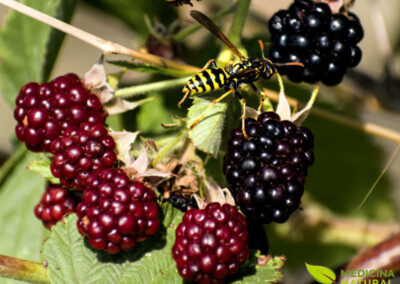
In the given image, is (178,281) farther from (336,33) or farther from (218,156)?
(336,33)

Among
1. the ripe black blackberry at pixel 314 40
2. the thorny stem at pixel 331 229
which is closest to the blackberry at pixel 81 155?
the ripe black blackberry at pixel 314 40

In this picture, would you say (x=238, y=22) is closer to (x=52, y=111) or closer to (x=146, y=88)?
(x=146, y=88)

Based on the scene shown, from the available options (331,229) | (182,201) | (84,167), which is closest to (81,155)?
(84,167)

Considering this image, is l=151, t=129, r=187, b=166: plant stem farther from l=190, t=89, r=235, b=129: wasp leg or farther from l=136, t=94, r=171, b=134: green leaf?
l=136, t=94, r=171, b=134: green leaf

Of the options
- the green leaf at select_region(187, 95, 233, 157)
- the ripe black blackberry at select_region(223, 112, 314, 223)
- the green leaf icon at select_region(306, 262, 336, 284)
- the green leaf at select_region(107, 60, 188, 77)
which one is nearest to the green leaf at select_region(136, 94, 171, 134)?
the green leaf at select_region(107, 60, 188, 77)

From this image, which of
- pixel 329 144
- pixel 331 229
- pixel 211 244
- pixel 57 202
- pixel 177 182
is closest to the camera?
pixel 211 244

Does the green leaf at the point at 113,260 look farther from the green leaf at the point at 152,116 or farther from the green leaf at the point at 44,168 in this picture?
the green leaf at the point at 152,116
